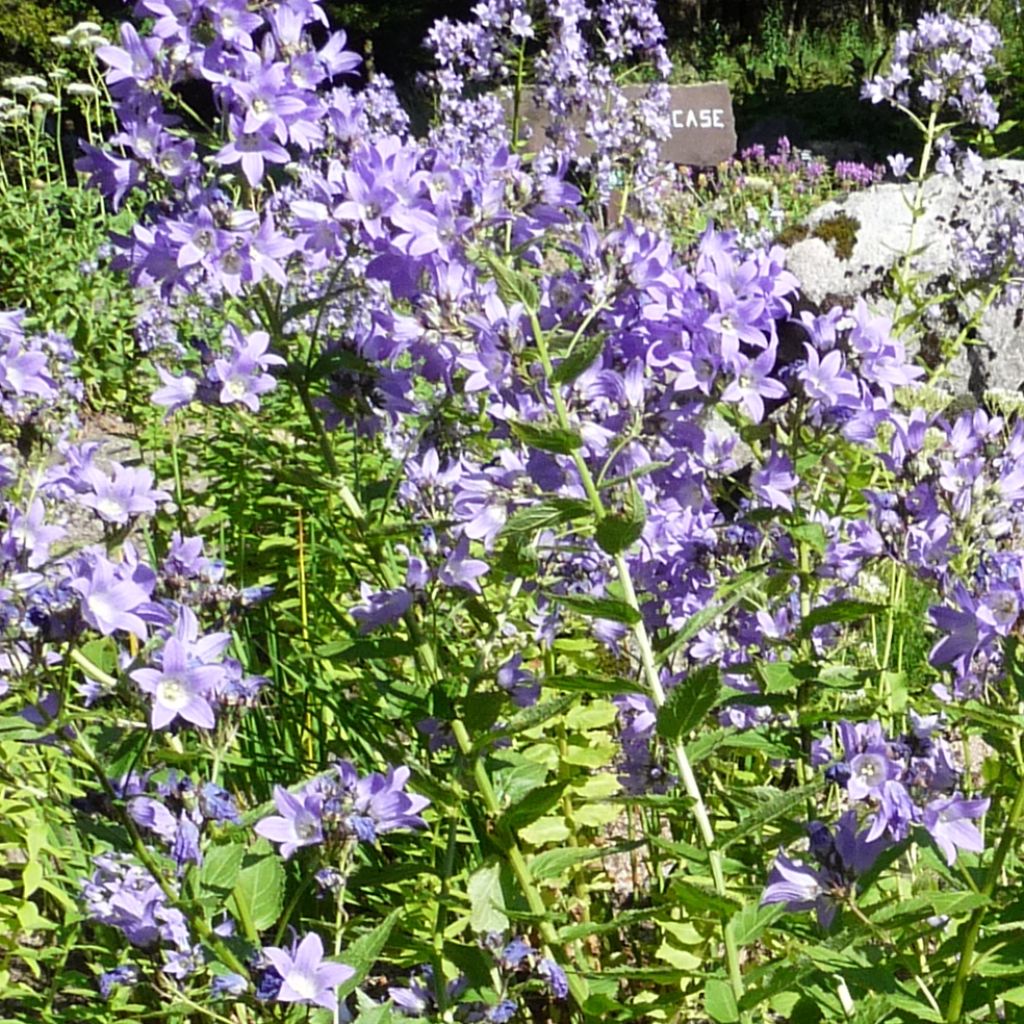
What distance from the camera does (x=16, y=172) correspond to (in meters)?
10.4

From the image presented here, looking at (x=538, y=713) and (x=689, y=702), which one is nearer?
(x=689, y=702)

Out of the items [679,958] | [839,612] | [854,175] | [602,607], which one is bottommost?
[679,958]

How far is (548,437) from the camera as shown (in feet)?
4.94

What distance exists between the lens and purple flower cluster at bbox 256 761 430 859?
155 centimetres

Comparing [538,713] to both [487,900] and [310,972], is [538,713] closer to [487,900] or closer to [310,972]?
[487,900]

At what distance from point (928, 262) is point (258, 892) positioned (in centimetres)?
448

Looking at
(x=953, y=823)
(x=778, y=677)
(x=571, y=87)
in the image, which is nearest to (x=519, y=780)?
(x=778, y=677)

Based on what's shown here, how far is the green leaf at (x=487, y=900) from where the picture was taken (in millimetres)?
1696

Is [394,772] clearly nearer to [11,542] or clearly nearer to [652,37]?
[11,542]

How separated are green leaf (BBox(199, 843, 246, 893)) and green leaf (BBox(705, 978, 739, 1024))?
1.93ft

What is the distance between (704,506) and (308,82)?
860 mm

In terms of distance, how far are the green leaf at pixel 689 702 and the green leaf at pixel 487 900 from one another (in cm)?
38

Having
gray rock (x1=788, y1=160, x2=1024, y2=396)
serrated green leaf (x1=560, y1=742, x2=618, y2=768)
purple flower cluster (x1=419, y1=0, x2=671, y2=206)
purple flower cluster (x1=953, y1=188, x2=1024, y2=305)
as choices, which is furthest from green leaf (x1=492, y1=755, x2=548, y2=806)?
gray rock (x1=788, y1=160, x2=1024, y2=396)

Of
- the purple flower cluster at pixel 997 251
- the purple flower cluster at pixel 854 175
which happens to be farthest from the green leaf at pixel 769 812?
the purple flower cluster at pixel 854 175
